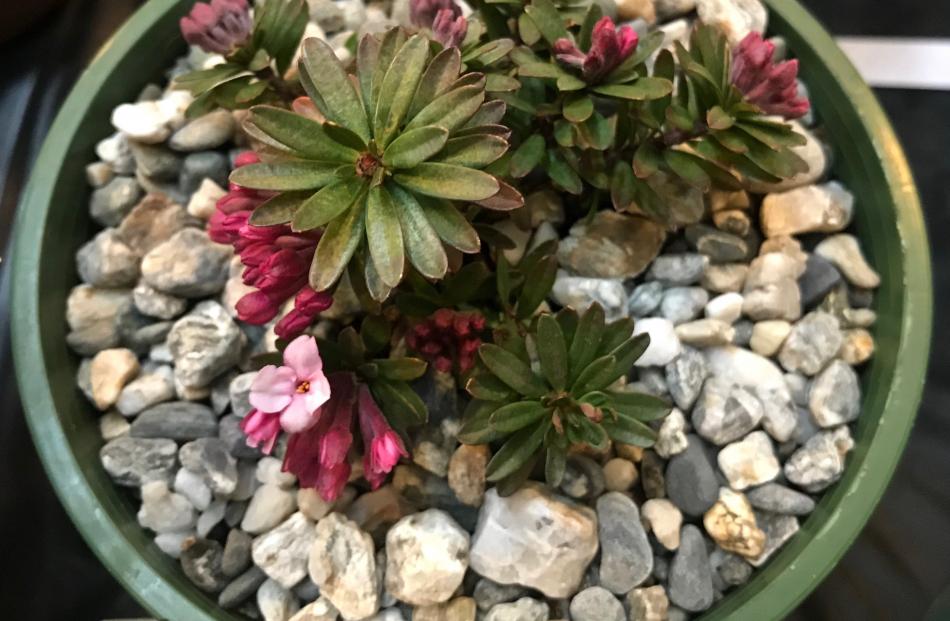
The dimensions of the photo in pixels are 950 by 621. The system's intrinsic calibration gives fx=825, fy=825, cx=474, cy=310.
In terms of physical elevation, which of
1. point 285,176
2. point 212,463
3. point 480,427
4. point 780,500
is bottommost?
point 780,500

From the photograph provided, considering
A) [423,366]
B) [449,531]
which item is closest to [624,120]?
[423,366]

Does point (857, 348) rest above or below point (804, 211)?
below

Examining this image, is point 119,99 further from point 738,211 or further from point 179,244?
point 738,211

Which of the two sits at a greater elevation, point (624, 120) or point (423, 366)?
point (624, 120)

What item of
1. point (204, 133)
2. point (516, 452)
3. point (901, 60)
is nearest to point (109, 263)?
point (204, 133)

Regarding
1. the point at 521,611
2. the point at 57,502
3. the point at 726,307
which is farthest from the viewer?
the point at 57,502

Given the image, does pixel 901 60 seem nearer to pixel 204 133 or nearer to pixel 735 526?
pixel 735 526

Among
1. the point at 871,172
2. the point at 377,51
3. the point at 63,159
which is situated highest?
the point at 377,51

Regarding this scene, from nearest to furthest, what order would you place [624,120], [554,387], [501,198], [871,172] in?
1. [501,198]
2. [554,387]
3. [624,120]
4. [871,172]

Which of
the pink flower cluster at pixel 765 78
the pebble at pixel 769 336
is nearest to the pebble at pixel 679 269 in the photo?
the pebble at pixel 769 336
